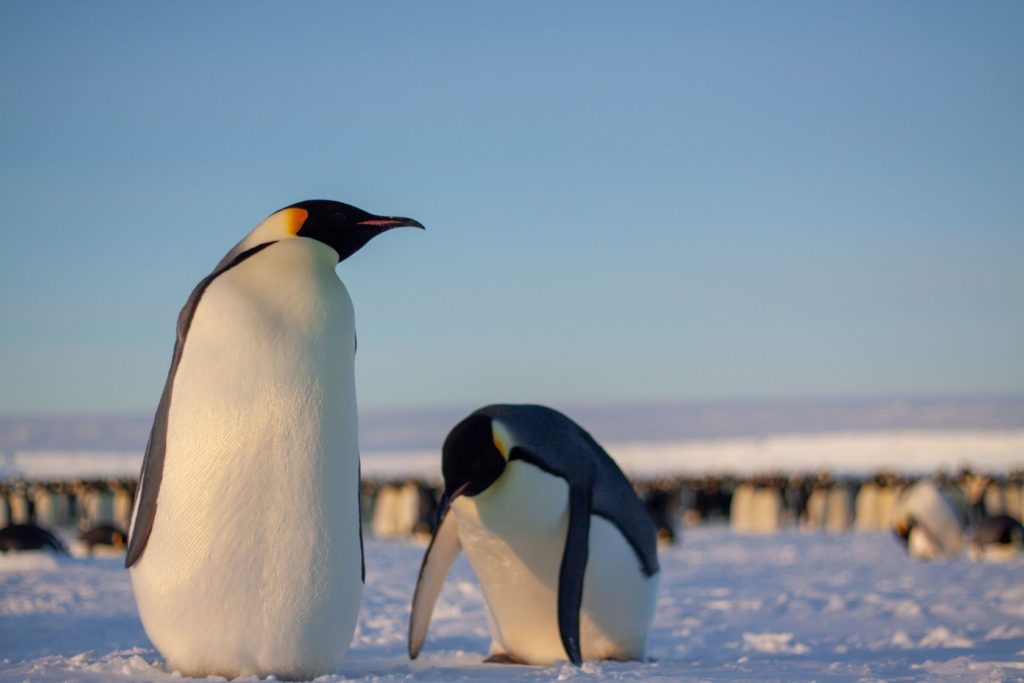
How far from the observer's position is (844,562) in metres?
13.3

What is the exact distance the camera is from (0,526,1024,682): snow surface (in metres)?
4.23

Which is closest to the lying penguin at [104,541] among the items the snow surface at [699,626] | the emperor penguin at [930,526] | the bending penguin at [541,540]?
the snow surface at [699,626]

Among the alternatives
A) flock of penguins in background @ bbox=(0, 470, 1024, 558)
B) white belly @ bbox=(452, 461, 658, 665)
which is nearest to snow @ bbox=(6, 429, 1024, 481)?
flock of penguins in background @ bbox=(0, 470, 1024, 558)

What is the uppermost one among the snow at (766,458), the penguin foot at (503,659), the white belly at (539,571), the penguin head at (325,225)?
the penguin head at (325,225)

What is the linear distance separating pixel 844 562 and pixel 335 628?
34.3 feet

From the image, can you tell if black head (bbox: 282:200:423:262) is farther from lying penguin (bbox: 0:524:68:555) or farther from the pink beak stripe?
lying penguin (bbox: 0:524:68:555)

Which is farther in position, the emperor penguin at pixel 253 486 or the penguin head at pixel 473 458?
the penguin head at pixel 473 458

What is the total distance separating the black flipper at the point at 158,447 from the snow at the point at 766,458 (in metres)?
60.5

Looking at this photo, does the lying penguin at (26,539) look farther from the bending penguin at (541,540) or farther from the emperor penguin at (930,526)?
the emperor penguin at (930,526)

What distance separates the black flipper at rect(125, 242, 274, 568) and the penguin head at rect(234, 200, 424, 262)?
100mm

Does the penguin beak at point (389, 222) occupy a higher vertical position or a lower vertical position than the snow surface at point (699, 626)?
higher

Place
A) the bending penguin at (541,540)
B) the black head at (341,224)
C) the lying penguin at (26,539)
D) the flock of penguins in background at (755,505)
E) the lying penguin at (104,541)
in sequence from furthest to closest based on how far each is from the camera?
the flock of penguins in background at (755,505) → the lying penguin at (104,541) → the lying penguin at (26,539) → the bending penguin at (541,540) → the black head at (341,224)

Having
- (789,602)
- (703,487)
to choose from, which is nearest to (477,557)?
(789,602)

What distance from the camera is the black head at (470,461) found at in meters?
4.66
